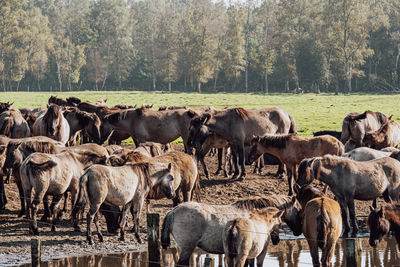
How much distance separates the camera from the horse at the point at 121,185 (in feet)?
35.8

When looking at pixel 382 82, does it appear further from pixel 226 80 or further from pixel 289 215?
pixel 289 215

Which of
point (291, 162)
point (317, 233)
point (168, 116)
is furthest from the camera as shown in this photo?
point (168, 116)

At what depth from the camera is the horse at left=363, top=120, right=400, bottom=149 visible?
18516 millimetres

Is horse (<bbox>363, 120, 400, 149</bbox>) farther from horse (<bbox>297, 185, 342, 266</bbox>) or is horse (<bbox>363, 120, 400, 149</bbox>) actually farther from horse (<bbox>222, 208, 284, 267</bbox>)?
horse (<bbox>222, 208, 284, 267</bbox>)

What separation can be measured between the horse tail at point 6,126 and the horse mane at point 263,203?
11.4 metres

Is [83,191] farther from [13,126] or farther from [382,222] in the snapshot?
[13,126]

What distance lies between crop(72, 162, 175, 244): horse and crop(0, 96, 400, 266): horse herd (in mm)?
20

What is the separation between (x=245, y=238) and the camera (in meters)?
8.16

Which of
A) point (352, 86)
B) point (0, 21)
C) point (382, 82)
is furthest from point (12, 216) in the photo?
point (0, 21)

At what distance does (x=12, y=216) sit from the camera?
42.5 ft

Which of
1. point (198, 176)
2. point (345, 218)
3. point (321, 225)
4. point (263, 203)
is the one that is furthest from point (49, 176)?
point (345, 218)

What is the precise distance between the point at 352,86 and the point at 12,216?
66.7 m

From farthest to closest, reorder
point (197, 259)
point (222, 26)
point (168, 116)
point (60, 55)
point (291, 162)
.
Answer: point (222, 26)
point (60, 55)
point (168, 116)
point (291, 162)
point (197, 259)

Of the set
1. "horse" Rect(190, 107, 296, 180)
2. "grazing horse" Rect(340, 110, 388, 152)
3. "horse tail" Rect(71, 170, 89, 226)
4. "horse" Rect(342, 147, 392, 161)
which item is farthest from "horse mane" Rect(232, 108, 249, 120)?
"horse tail" Rect(71, 170, 89, 226)
